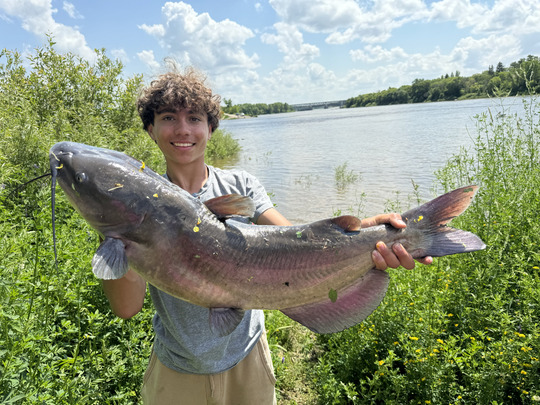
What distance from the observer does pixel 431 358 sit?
3.02 meters

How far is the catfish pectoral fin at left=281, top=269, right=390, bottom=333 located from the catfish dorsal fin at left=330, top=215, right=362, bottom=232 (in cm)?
27

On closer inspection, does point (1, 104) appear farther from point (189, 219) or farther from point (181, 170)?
point (189, 219)

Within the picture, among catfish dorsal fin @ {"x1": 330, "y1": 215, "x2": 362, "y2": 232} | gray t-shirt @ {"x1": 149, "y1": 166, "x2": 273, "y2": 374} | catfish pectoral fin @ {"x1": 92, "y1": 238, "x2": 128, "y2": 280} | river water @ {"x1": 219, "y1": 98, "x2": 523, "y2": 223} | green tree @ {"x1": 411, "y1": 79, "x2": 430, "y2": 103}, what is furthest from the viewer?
green tree @ {"x1": 411, "y1": 79, "x2": 430, "y2": 103}

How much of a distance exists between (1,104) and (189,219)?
7769 mm

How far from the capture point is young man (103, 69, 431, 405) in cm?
210

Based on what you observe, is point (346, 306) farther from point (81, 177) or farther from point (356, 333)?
point (356, 333)

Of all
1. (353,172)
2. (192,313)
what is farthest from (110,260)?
(353,172)

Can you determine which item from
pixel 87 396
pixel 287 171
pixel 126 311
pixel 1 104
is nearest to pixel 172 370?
pixel 126 311

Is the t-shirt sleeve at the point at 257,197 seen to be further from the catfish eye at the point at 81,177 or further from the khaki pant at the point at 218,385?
the catfish eye at the point at 81,177

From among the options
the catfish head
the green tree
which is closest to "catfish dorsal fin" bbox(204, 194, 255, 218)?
the catfish head

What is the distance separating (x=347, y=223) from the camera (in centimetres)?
188

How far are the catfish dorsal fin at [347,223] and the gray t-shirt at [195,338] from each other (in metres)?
0.84

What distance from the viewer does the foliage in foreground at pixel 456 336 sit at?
2.88 meters

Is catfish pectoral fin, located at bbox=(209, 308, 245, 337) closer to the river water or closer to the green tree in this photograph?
the river water
